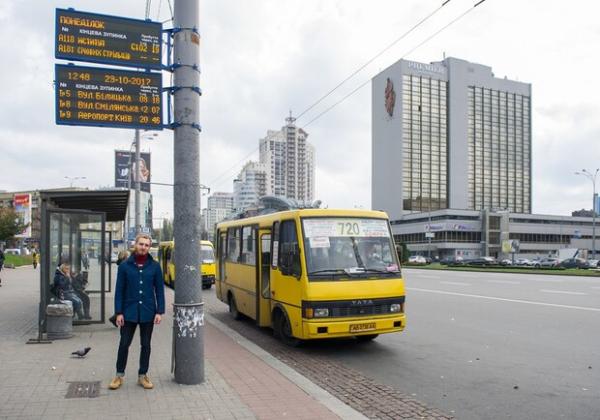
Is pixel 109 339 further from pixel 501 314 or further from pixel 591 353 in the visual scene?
pixel 501 314

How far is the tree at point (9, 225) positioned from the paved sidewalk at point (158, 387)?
191 ft

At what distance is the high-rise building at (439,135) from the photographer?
11894 centimetres

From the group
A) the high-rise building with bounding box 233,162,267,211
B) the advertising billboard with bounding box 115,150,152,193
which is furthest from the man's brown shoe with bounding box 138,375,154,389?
the high-rise building with bounding box 233,162,267,211

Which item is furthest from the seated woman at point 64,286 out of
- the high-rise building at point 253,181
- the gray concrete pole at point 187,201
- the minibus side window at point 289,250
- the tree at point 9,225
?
the tree at point 9,225

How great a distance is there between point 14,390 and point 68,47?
4505 mm

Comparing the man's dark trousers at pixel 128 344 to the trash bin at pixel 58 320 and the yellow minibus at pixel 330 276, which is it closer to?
the yellow minibus at pixel 330 276

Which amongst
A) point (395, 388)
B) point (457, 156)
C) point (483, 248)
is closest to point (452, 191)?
point (457, 156)

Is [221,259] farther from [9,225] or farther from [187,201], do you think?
[9,225]

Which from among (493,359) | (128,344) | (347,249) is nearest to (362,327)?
(347,249)

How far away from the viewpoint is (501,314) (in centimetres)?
1420

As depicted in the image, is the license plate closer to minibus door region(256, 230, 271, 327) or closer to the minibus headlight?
the minibus headlight

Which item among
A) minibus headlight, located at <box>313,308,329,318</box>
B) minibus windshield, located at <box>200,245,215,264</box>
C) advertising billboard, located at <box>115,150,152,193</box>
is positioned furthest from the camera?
advertising billboard, located at <box>115,150,152,193</box>

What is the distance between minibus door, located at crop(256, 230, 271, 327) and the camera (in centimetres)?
1103

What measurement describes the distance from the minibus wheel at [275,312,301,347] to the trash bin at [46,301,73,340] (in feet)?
12.0
